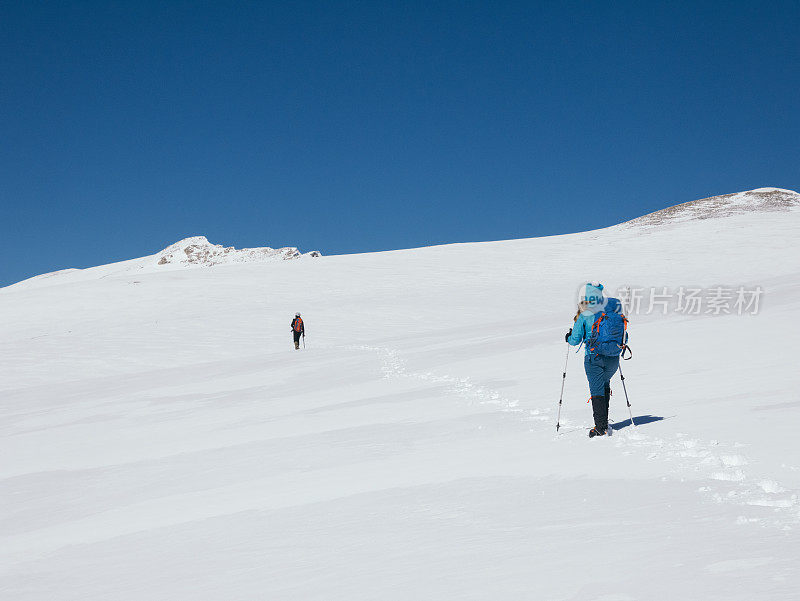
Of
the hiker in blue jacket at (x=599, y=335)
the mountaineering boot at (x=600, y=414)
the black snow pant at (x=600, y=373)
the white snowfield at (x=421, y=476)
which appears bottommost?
the white snowfield at (x=421, y=476)

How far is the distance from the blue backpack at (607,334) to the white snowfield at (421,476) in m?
0.99

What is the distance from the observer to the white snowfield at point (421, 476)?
3.65 metres

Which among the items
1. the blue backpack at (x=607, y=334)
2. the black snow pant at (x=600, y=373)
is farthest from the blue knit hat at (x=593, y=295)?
the black snow pant at (x=600, y=373)

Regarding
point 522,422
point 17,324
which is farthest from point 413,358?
point 17,324

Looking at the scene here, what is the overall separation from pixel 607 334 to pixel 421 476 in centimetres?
300

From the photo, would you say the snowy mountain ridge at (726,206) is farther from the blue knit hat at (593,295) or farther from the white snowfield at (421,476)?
the blue knit hat at (593,295)

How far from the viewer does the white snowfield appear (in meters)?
3.65

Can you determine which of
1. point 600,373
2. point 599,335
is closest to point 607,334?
point 599,335

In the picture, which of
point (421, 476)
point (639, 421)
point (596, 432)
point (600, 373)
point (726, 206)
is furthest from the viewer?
point (726, 206)

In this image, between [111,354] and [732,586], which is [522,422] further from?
[111,354]

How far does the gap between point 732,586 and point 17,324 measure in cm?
3549

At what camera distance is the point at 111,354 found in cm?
2523

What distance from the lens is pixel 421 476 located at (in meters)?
5.80

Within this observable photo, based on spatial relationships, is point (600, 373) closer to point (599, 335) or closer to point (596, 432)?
point (599, 335)
